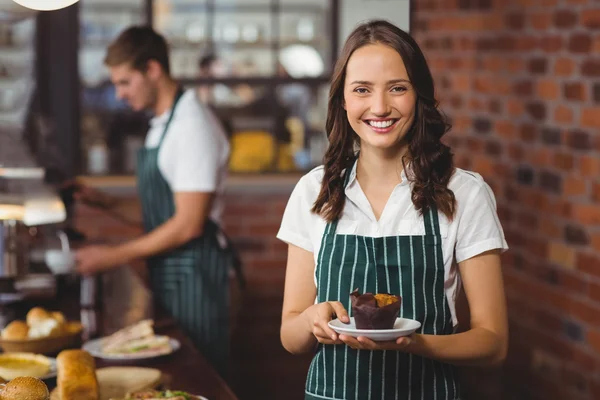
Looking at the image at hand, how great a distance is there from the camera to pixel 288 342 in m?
2.04

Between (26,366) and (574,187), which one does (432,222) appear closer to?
(26,366)

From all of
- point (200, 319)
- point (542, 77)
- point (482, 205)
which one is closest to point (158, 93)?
point (200, 319)

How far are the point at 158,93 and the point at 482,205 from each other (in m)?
1.94

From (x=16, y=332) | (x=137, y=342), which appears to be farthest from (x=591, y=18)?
(x=16, y=332)

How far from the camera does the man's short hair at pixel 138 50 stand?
3.59 metres

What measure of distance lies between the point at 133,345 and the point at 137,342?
0.02 metres

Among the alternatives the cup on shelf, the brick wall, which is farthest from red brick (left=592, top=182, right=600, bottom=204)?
the cup on shelf

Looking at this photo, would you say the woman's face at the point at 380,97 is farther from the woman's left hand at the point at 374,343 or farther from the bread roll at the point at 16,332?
the bread roll at the point at 16,332

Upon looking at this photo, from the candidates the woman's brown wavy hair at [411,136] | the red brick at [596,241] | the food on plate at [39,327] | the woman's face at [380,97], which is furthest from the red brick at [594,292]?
the food on plate at [39,327]

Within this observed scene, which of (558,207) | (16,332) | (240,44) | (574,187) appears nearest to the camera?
(16,332)

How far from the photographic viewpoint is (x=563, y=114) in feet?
11.1

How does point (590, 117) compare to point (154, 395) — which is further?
point (590, 117)

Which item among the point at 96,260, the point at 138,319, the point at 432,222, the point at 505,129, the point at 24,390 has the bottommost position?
the point at 138,319

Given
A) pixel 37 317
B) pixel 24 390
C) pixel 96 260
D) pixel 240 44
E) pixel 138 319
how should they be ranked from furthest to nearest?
pixel 240 44 → pixel 96 260 → pixel 138 319 → pixel 37 317 → pixel 24 390
